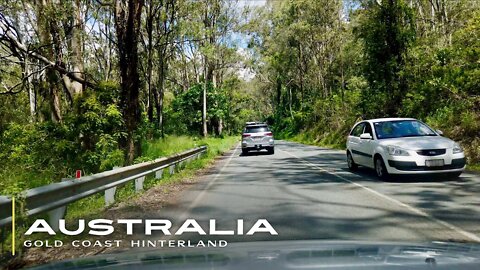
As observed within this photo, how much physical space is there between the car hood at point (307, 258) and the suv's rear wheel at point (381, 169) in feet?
26.5

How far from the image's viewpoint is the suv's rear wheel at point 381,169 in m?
11.3

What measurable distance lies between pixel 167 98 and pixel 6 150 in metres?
50.1

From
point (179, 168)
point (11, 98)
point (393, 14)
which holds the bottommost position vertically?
point (179, 168)

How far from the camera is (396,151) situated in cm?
1076

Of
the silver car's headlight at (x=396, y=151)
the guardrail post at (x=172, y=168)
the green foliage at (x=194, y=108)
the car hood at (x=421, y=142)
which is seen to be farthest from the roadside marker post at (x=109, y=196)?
the green foliage at (x=194, y=108)

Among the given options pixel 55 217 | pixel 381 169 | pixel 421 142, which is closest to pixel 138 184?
pixel 55 217

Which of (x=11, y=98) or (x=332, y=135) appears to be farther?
(x=332, y=135)

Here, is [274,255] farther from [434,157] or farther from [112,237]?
[434,157]

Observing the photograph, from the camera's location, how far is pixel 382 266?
8.43 feet

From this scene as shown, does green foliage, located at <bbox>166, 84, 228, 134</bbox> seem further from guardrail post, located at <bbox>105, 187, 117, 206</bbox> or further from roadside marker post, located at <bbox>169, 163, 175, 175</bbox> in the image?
guardrail post, located at <bbox>105, 187, 117, 206</bbox>

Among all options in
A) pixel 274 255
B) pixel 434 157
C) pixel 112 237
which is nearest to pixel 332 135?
pixel 434 157

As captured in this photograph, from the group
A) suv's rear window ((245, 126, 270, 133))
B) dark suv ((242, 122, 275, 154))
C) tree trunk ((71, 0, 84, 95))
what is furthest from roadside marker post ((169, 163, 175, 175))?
suv's rear window ((245, 126, 270, 133))

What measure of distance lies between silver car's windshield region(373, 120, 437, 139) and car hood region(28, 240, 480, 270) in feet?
29.1

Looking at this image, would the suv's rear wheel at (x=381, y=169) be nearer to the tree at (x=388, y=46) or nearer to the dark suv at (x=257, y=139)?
the tree at (x=388, y=46)
